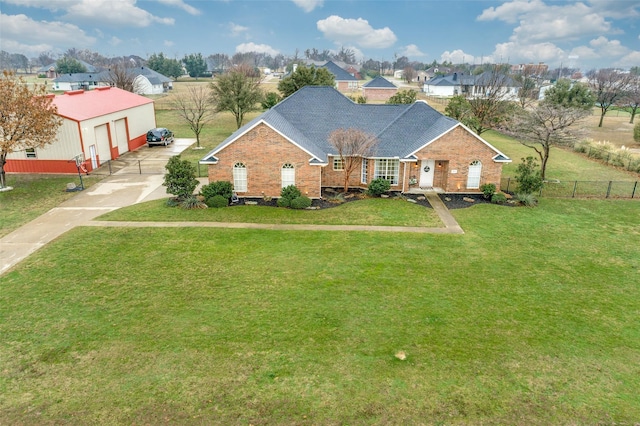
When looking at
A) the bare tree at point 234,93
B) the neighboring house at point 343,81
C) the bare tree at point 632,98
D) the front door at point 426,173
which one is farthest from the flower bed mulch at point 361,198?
the neighboring house at point 343,81

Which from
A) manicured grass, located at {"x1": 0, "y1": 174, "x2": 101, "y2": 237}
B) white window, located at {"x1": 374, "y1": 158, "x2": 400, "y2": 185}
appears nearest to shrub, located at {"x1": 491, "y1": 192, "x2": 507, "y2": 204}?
white window, located at {"x1": 374, "y1": 158, "x2": 400, "y2": 185}

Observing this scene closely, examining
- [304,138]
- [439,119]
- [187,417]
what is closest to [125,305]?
[187,417]

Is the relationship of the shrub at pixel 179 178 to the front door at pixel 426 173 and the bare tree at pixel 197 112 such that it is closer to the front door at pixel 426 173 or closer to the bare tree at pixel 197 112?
the front door at pixel 426 173

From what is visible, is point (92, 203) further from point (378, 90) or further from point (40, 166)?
point (378, 90)

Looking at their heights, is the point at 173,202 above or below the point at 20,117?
below

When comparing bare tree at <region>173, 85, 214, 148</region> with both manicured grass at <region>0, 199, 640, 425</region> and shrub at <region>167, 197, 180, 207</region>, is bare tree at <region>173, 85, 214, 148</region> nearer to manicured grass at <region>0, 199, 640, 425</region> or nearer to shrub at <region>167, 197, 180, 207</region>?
shrub at <region>167, 197, 180, 207</region>

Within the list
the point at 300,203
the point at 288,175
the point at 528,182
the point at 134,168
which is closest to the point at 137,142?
the point at 134,168
